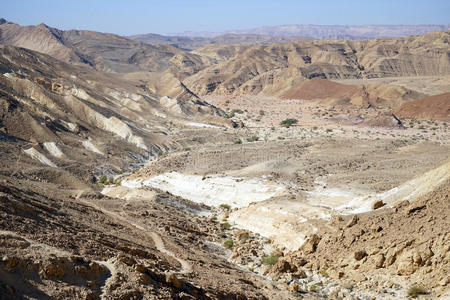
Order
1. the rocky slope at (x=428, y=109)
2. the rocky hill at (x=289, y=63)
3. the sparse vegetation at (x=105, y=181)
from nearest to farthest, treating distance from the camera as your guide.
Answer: the sparse vegetation at (x=105, y=181), the rocky slope at (x=428, y=109), the rocky hill at (x=289, y=63)

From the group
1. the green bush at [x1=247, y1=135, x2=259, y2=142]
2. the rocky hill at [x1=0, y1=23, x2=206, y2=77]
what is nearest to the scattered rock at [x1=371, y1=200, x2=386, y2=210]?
the green bush at [x1=247, y1=135, x2=259, y2=142]

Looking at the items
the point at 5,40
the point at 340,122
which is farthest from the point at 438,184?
the point at 5,40

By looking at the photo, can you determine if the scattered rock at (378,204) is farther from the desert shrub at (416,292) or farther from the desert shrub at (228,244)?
the desert shrub at (416,292)

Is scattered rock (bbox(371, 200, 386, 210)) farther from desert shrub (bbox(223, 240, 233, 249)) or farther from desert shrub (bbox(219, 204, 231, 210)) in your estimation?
desert shrub (bbox(219, 204, 231, 210))

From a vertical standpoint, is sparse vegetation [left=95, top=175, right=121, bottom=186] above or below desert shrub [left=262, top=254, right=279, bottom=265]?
below

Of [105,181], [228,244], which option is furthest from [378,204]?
[105,181]

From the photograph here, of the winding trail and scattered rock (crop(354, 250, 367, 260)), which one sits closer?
the winding trail

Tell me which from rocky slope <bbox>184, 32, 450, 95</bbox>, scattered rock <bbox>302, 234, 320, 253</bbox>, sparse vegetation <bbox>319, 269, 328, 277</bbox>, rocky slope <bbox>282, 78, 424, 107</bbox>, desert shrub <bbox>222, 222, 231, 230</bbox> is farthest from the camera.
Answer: rocky slope <bbox>184, 32, 450, 95</bbox>

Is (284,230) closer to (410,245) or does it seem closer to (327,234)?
(327,234)

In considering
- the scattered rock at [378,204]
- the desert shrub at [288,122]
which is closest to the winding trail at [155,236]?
the scattered rock at [378,204]
